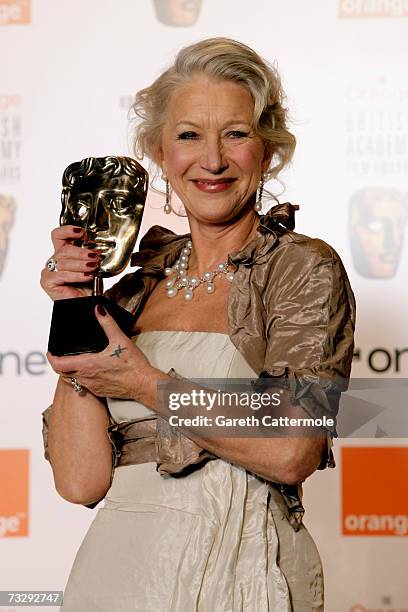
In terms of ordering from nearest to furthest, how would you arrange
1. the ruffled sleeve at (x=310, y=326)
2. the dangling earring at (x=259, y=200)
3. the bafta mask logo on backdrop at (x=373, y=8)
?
the ruffled sleeve at (x=310, y=326) → the dangling earring at (x=259, y=200) → the bafta mask logo on backdrop at (x=373, y=8)

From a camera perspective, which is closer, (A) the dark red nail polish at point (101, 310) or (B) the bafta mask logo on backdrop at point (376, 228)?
(A) the dark red nail polish at point (101, 310)

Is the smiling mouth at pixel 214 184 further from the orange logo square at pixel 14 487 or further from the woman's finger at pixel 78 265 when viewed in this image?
the orange logo square at pixel 14 487

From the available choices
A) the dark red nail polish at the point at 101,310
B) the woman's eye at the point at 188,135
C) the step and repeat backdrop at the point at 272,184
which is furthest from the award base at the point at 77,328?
the step and repeat backdrop at the point at 272,184

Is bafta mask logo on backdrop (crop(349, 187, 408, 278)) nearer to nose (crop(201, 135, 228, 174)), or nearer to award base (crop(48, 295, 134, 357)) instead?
nose (crop(201, 135, 228, 174))

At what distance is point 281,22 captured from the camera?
2016mm

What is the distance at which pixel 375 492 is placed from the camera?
2.05m

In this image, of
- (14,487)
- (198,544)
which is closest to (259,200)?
(198,544)

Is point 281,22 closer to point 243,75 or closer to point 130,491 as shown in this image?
point 243,75

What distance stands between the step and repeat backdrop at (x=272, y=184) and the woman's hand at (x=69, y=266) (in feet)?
2.33

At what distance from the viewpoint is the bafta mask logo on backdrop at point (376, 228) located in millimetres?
2023

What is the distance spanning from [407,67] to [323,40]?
0.16 meters

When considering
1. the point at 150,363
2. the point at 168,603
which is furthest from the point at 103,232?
the point at 168,603

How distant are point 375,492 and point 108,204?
3.06 ft

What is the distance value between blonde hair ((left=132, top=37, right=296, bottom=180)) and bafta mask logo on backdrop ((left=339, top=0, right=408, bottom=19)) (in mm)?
657
